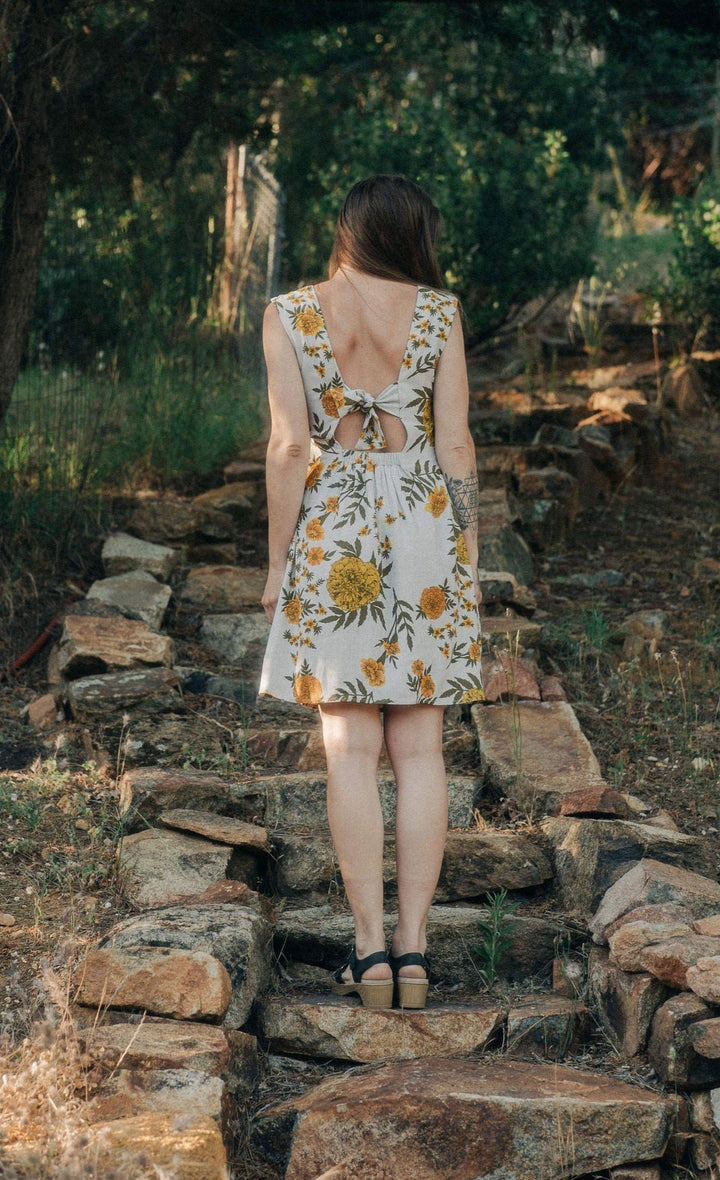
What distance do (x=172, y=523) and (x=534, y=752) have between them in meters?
2.37

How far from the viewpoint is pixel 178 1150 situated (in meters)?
1.82

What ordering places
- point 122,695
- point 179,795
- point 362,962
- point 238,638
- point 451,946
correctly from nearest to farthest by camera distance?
point 362,962
point 451,946
point 179,795
point 122,695
point 238,638

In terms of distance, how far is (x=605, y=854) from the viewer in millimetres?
2906

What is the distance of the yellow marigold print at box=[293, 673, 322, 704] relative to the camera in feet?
8.29

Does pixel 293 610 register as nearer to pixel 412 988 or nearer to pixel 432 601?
pixel 432 601

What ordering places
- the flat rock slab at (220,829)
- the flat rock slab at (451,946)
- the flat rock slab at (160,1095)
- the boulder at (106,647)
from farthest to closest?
the boulder at (106,647), the flat rock slab at (220,829), the flat rock slab at (451,946), the flat rock slab at (160,1095)

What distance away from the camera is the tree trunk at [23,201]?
15.3 ft

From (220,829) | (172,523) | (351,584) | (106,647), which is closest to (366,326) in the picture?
(351,584)

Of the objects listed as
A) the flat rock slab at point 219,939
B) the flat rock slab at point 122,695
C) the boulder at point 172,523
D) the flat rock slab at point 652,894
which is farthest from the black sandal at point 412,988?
the boulder at point 172,523

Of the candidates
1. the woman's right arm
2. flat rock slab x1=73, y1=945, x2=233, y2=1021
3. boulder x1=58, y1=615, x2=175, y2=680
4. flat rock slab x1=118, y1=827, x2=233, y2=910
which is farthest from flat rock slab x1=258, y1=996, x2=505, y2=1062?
boulder x1=58, y1=615, x2=175, y2=680

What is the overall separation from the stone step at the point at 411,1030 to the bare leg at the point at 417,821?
0.12 metres

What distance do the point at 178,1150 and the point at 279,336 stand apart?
5.14 ft

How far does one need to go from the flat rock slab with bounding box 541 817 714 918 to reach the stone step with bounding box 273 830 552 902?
0.09 meters

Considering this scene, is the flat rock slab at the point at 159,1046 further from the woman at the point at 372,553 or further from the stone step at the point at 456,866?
the stone step at the point at 456,866
